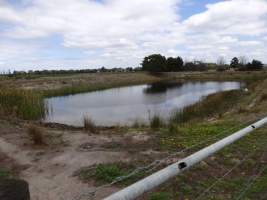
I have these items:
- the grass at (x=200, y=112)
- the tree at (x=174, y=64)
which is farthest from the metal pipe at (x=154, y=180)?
the tree at (x=174, y=64)

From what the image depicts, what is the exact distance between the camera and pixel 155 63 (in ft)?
251

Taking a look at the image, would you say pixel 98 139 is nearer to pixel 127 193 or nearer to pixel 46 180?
pixel 46 180

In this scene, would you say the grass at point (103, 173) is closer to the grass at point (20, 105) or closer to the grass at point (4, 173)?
the grass at point (4, 173)

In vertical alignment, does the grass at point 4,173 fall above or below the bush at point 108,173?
below

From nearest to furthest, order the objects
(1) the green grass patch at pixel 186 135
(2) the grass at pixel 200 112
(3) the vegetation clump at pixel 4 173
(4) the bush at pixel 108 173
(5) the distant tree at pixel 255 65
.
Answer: (4) the bush at pixel 108 173
(3) the vegetation clump at pixel 4 173
(1) the green grass patch at pixel 186 135
(2) the grass at pixel 200 112
(5) the distant tree at pixel 255 65

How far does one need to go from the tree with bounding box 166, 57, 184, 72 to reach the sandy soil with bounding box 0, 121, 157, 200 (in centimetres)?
7158

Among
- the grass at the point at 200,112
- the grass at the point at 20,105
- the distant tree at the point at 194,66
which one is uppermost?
the distant tree at the point at 194,66

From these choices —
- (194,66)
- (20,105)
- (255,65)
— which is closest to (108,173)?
(20,105)

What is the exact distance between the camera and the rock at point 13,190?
4.86ft

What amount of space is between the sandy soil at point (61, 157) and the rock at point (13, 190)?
3350 millimetres

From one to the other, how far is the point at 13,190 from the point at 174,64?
266 ft

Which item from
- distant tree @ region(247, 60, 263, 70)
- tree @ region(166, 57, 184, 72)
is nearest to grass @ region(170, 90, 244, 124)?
distant tree @ region(247, 60, 263, 70)

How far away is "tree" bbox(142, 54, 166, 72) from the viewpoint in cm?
7631

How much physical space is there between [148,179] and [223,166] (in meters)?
4.47
